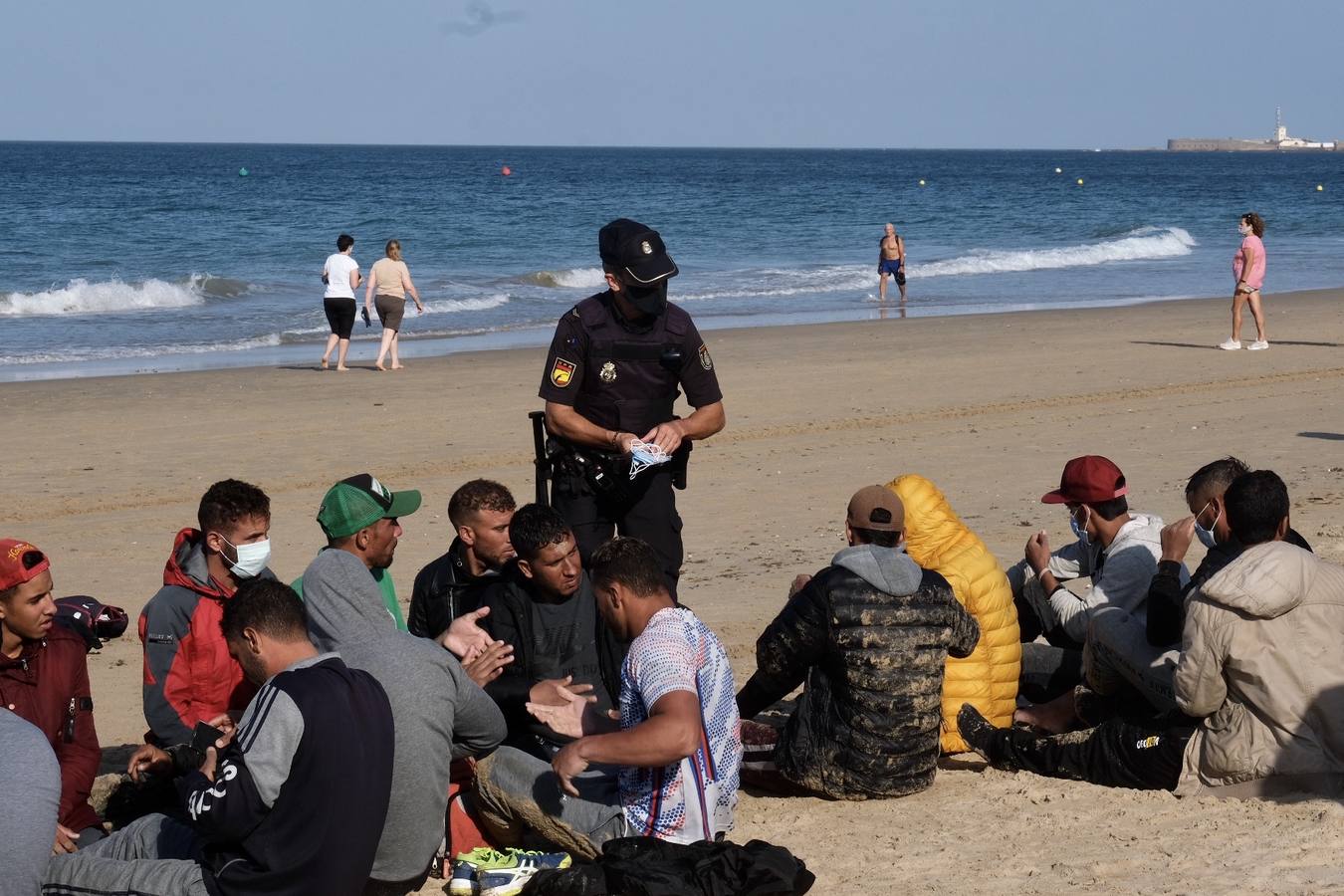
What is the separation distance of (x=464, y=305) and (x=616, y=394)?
21.5 metres

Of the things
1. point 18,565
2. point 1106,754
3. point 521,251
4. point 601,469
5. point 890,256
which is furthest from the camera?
point 521,251

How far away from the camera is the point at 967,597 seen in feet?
18.3

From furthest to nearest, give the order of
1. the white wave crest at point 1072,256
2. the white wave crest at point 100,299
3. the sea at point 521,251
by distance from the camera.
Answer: the white wave crest at point 1072,256 < the white wave crest at point 100,299 < the sea at point 521,251

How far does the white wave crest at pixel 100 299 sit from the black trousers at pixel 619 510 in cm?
2312

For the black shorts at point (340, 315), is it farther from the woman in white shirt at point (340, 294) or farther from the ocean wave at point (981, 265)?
the ocean wave at point (981, 265)

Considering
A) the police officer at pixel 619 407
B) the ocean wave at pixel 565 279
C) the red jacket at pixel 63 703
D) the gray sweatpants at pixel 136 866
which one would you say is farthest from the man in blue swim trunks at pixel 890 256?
the gray sweatpants at pixel 136 866

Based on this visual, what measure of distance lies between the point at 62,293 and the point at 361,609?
25.4 m

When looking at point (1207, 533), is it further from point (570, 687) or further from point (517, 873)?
point (517, 873)

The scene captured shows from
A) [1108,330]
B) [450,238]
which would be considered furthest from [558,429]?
[450,238]

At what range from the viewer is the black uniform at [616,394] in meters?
5.92

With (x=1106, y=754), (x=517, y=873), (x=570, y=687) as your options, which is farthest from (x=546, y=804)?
(x=1106, y=754)

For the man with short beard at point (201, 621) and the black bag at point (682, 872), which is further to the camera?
the man with short beard at point (201, 621)

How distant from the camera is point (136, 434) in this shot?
12945 mm

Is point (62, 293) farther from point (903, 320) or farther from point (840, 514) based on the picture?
point (840, 514)
